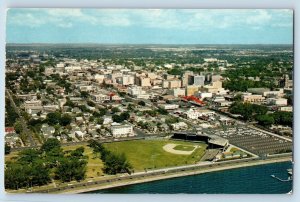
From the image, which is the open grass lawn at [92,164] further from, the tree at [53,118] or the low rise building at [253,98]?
the low rise building at [253,98]

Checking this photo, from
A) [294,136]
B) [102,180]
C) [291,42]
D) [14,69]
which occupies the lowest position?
[102,180]

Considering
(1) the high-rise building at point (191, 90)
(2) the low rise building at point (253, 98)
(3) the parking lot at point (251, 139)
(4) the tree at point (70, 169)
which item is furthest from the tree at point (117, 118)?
(2) the low rise building at point (253, 98)

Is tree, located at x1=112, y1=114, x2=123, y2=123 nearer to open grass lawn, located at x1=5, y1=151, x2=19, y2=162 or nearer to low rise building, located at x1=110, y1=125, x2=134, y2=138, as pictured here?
low rise building, located at x1=110, y1=125, x2=134, y2=138

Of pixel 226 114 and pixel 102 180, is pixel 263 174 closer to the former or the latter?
pixel 226 114

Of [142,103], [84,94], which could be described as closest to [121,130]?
[142,103]

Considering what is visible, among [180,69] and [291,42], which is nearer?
[291,42]

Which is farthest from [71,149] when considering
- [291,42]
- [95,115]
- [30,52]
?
[291,42]

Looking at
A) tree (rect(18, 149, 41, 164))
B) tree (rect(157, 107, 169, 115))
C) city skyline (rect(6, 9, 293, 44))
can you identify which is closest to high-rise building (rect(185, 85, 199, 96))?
tree (rect(157, 107, 169, 115))
